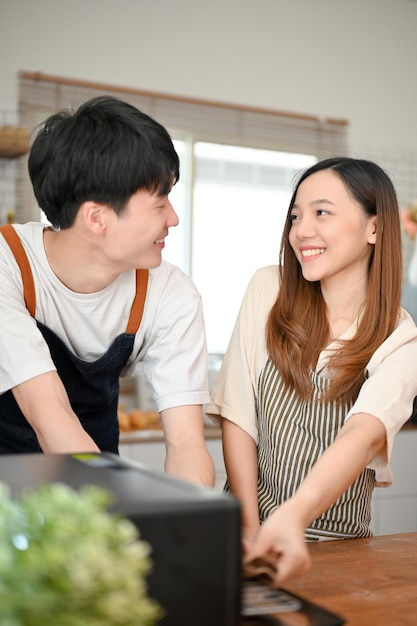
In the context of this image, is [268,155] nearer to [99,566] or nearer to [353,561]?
[353,561]

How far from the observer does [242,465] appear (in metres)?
1.78

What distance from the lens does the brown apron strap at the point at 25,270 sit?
1.65 metres

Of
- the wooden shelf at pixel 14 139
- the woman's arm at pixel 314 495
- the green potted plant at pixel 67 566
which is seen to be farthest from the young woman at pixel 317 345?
the wooden shelf at pixel 14 139

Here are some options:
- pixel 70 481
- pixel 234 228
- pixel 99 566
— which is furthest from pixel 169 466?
pixel 234 228

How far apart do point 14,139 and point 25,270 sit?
2.10 metres

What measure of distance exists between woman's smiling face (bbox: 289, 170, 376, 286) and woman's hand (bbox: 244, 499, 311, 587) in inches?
32.0

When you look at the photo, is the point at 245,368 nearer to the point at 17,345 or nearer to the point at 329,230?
the point at 329,230

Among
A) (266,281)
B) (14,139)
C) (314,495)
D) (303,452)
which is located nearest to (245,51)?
(14,139)

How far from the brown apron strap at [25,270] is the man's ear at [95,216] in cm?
17

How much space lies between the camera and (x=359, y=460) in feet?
4.69

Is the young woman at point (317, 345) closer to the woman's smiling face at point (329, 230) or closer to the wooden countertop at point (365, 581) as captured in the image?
the woman's smiling face at point (329, 230)

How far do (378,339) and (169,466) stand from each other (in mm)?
523

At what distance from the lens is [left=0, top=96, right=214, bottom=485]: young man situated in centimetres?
152

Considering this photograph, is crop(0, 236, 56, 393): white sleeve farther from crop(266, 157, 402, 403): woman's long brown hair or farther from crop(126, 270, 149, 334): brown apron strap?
crop(266, 157, 402, 403): woman's long brown hair
